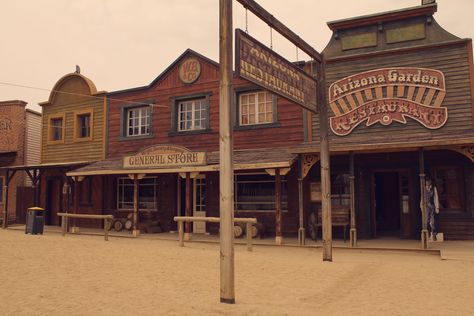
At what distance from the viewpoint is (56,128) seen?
19328 mm

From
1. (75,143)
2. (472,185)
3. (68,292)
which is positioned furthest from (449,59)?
(75,143)

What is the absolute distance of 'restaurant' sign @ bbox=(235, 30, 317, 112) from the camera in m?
6.22

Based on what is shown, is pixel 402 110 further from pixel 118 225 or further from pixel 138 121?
pixel 118 225

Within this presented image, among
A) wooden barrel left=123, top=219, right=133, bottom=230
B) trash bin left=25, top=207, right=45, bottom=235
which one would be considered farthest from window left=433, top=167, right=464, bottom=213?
trash bin left=25, top=207, right=45, bottom=235

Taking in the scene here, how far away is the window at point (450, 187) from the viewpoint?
1170 cm

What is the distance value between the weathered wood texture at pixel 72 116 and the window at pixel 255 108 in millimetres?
6505

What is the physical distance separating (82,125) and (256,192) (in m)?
9.01

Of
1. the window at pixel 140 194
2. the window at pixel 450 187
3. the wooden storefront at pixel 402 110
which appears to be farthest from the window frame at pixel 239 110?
the window at pixel 450 187

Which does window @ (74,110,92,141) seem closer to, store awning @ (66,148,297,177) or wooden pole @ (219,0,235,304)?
store awning @ (66,148,297,177)

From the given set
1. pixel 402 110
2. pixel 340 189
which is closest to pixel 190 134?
pixel 340 189

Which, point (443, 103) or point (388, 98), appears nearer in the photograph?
point (443, 103)

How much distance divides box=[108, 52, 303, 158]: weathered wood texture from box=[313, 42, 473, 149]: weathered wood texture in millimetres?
1370

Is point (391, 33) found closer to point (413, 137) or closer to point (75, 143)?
point (413, 137)

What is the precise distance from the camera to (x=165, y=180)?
15820 millimetres
